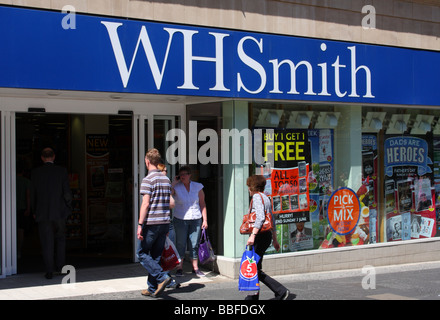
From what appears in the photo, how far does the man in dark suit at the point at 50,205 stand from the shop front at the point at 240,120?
430mm

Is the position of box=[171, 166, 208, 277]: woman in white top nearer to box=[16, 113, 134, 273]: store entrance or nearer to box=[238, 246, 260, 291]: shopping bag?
box=[238, 246, 260, 291]: shopping bag

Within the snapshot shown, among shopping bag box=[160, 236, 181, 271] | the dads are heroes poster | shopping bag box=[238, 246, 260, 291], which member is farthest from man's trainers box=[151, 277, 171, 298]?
the dads are heroes poster

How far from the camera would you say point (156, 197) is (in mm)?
7418

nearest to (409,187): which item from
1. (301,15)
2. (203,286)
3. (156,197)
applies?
(301,15)

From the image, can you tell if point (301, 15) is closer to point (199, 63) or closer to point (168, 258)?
point (199, 63)

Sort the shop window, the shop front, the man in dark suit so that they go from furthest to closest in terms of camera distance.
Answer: the shop window → the man in dark suit → the shop front

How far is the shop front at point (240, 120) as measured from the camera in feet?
25.7

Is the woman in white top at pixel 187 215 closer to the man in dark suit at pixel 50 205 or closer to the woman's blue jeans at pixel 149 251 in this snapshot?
the woman's blue jeans at pixel 149 251

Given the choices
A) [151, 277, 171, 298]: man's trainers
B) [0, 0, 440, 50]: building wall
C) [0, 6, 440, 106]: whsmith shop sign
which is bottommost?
[151, 277, 171, 298]: man's trainers

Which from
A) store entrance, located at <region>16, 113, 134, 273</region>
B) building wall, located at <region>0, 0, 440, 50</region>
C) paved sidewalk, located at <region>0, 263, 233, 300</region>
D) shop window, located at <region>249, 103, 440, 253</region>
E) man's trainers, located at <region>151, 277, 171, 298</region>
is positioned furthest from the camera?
store entrance, located at <region>16, 113, 134, 273</region>

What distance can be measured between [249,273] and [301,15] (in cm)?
479

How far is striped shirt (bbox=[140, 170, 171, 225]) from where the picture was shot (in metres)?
7.36

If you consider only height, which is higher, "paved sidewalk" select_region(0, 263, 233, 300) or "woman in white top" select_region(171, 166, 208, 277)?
"woman in white top" select_region(171, 166, 208, 277)

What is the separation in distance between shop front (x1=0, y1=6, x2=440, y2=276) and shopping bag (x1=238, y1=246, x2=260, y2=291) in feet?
6.74
